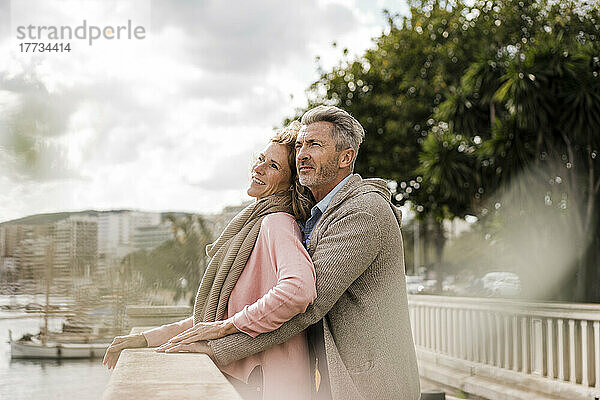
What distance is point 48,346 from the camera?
15.1m

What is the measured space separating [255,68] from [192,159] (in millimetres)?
7818

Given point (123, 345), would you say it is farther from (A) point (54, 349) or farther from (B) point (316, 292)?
(A) point (54, 349)

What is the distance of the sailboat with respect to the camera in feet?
46.4

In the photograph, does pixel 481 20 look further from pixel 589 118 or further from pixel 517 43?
pixel 589 118

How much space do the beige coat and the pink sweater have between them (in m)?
0.05

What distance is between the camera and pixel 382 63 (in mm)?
17141

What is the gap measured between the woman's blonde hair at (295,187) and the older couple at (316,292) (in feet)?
0.03

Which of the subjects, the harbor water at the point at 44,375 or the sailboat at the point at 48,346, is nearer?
the sailboat at the point at 48,346

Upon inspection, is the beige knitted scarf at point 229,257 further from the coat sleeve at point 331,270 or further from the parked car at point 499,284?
the parked car at point 499,284

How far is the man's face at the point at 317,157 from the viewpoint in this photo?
1972mm

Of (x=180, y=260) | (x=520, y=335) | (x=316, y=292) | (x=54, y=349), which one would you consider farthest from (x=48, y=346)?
(x=316, y=292)

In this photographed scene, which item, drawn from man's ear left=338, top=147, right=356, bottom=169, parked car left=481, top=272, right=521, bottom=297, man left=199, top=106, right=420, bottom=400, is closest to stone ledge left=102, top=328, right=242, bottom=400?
man left=199, top=106, right=420, bottom=400

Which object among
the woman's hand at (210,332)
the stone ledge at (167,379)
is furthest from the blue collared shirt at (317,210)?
the stone ledge at (167,379)

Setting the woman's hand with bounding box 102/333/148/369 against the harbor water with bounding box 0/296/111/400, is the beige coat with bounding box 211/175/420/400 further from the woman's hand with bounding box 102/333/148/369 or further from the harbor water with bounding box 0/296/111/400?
the harbor water with bounding box 0/296/111/400
